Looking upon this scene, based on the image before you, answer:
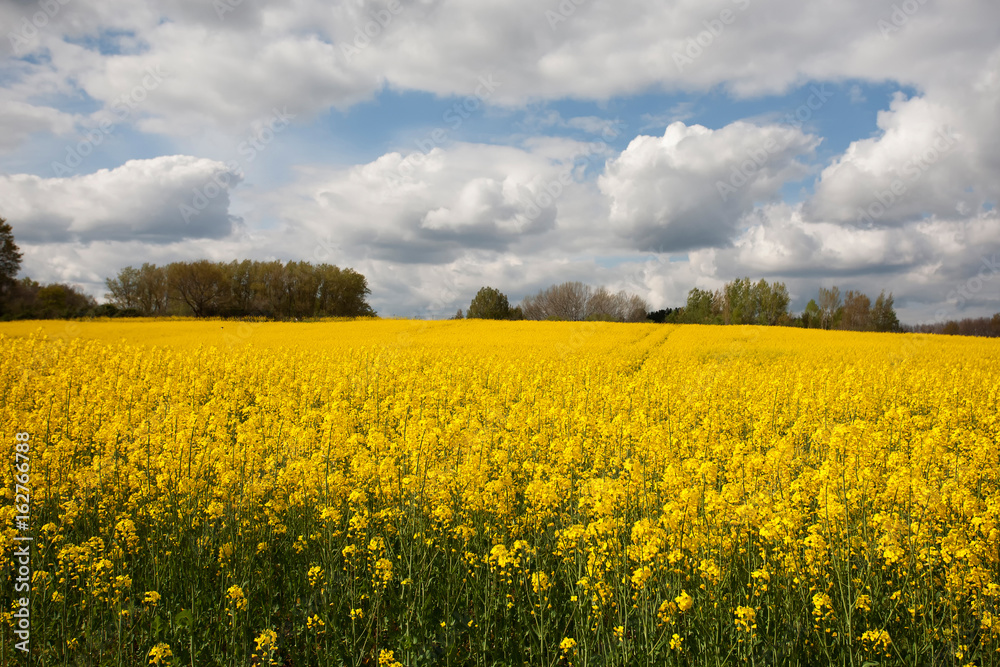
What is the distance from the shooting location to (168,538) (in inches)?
168

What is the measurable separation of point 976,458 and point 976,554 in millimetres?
2721

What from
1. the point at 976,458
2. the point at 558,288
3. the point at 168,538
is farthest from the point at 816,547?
the point at 558,288

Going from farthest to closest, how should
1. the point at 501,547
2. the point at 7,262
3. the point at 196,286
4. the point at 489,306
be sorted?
1. the point at 489,306
2. the point at 196,286
3. the point at 7,262
4. the point at 501,547

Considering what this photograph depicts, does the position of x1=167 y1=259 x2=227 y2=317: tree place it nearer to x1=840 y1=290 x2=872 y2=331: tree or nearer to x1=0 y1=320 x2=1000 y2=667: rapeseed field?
x1=0 y1=320 x2=1000 y2=667: rapeseed field

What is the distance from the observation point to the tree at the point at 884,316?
6500 centimetres

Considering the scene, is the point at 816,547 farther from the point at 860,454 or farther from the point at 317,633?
the point at 317,633

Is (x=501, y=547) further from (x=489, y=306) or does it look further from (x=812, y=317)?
(x=812, y=317)

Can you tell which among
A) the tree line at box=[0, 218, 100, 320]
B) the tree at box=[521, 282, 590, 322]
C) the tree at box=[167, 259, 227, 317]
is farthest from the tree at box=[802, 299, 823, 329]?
the tree line at box=[0, 218, 100, 320]

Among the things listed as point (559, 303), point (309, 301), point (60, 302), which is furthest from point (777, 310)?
point (60, 302)

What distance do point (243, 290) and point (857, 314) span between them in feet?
270

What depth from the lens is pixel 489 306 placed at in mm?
64812

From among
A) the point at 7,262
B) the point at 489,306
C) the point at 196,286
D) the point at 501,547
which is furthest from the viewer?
the point at 489,306

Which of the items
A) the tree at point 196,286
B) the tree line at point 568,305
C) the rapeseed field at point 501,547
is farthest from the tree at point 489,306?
the rapeseed field at point 501,547

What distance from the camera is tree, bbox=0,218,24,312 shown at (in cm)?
4078
